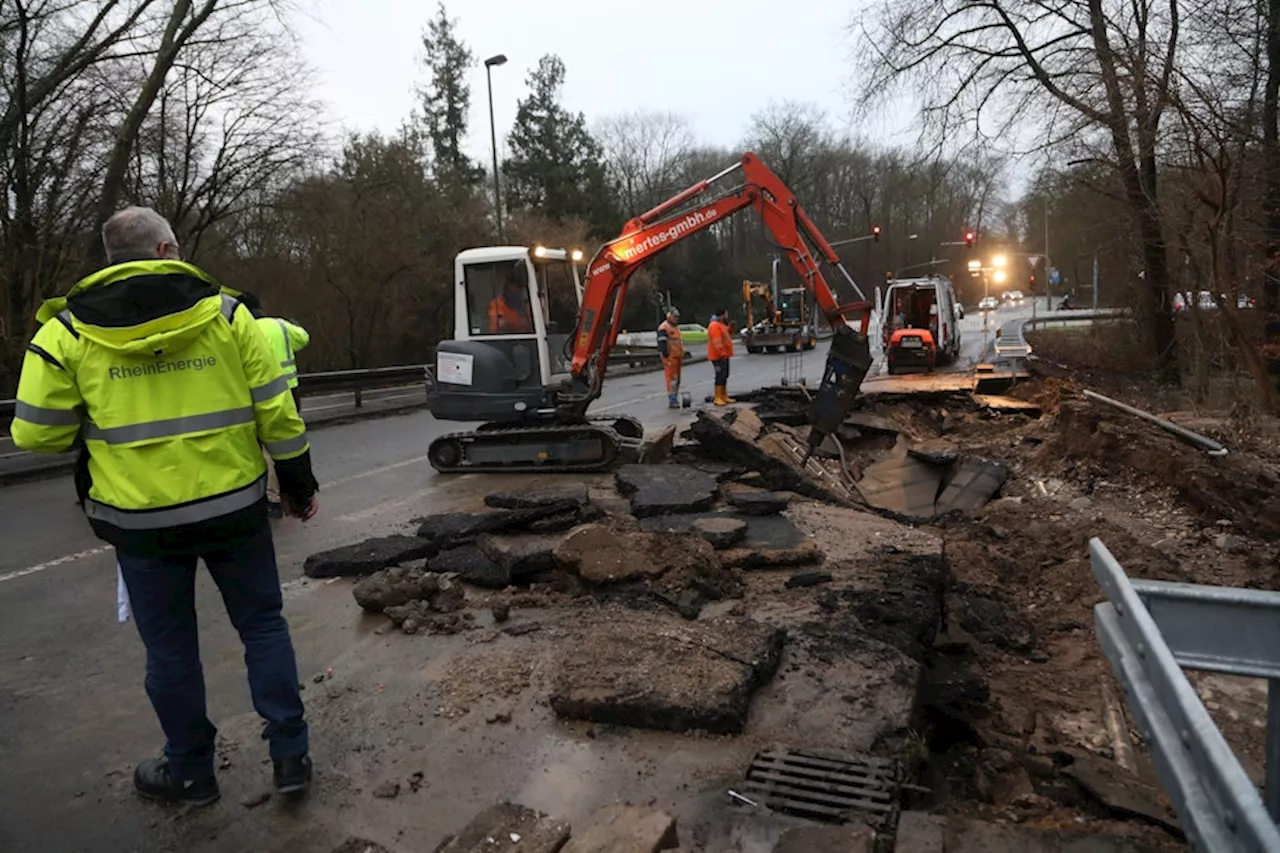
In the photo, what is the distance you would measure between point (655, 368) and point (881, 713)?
1085 inches

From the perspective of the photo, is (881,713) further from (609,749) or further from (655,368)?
(655,368)

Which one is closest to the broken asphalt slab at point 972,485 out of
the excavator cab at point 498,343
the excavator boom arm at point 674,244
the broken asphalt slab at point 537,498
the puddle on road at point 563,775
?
the excavator boom arm at point 674,244

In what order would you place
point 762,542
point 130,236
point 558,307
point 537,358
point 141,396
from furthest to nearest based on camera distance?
point 558,307
point 537,358
point 762,542
point 130,236
point 141,396

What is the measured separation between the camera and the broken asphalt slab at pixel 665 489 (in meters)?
7.31

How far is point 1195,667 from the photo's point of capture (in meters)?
2.06

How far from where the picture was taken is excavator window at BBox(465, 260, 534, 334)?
10.4m

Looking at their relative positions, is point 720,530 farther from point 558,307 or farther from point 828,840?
point 558,307

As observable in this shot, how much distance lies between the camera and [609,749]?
3.53 metres

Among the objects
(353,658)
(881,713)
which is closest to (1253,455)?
(881,713)

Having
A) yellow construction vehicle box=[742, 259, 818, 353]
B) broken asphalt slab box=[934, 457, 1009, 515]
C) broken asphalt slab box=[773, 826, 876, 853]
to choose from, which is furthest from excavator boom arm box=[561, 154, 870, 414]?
yellow construction vehicle box=[742, 259, 818, 353]

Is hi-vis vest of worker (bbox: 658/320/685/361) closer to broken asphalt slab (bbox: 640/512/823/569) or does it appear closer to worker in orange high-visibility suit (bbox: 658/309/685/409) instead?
worker in orange high-visibility suit (bbox: 658/309/685/409)

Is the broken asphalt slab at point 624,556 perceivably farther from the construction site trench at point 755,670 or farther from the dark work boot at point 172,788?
the dark work boot at point 172,788

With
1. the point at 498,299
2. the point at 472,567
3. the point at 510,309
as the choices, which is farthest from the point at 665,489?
the point at 498,299

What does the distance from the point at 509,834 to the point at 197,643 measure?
4.71 feet
